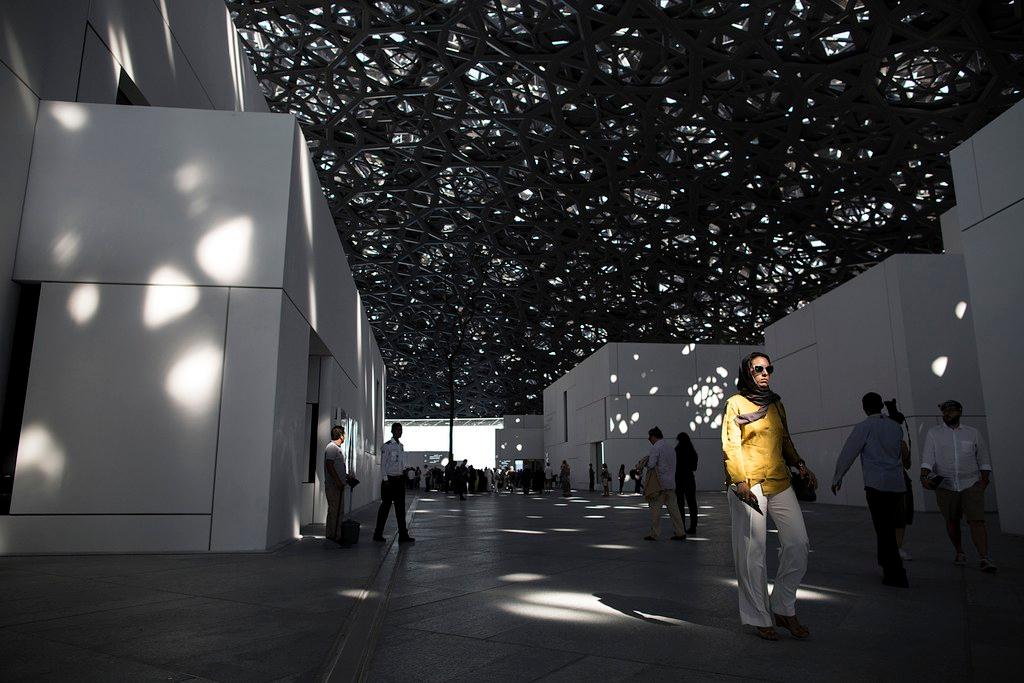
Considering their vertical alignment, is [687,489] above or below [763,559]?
above

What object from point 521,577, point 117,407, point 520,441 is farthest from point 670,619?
point 520,441

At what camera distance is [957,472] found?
5918 millimetres

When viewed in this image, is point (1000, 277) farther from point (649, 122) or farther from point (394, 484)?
point (649, 122)

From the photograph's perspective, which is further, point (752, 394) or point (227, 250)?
point (227, 250)

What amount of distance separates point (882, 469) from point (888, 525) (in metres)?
0.45

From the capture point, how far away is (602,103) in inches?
937

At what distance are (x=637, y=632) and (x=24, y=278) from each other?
7.31 metres

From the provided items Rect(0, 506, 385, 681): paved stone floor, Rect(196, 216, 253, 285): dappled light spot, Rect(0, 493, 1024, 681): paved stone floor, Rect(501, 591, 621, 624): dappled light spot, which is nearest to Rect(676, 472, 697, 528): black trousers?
Rect(0, 493, 1024, 681): paved stone floor

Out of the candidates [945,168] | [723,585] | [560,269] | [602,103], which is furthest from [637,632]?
[560,269]

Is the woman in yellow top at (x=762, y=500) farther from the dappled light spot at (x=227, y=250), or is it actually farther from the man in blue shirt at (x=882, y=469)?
the dappled light spot at (x=227, y=250)

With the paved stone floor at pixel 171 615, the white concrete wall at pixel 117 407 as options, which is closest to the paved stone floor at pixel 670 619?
the paved stone floor at pixel 171 615

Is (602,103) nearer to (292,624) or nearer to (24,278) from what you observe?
(24,278)

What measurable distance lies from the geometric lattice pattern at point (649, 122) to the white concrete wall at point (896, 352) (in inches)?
327

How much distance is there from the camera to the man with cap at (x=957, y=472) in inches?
228
